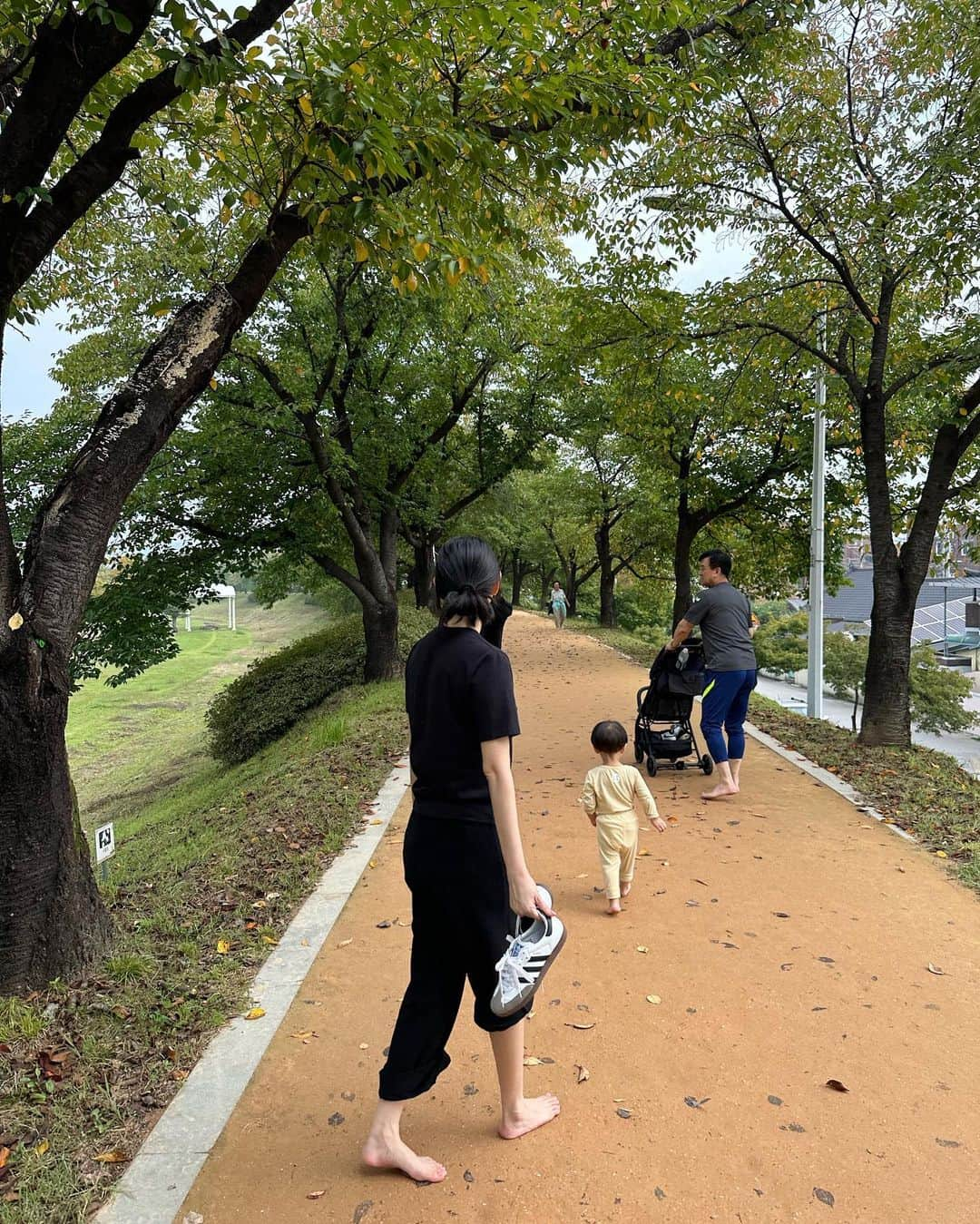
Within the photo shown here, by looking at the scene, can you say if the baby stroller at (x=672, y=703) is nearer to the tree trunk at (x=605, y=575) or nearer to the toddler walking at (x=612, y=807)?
the toddler walking at (x=612, y=807)

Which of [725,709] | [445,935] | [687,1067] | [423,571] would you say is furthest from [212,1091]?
[423,571]

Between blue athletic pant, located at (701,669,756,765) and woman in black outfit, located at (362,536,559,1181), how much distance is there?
428cm

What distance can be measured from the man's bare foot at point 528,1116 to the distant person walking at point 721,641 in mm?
A: 4119

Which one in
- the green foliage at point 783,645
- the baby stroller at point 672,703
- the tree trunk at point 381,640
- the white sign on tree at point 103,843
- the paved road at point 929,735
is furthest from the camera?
the green foliage at point 783,645

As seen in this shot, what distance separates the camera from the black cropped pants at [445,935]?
2346 millimetres

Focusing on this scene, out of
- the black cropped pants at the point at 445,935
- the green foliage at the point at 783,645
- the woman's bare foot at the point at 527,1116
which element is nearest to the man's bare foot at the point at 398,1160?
the black cropped pants at the point at 445,935

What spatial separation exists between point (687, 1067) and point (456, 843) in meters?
1.63

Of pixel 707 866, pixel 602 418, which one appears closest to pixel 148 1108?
pixel 707 866

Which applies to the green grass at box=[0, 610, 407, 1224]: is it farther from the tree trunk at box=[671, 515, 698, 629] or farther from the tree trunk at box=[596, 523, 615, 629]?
the tree trunk at box=[596, 523, 615, 629]

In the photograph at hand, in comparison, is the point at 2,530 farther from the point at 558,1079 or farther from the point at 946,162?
the point at 946,162

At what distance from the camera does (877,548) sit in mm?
8398

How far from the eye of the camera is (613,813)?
4492 mm

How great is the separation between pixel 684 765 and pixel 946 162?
5.93 metres

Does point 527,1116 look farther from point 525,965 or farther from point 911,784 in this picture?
point 911,784
